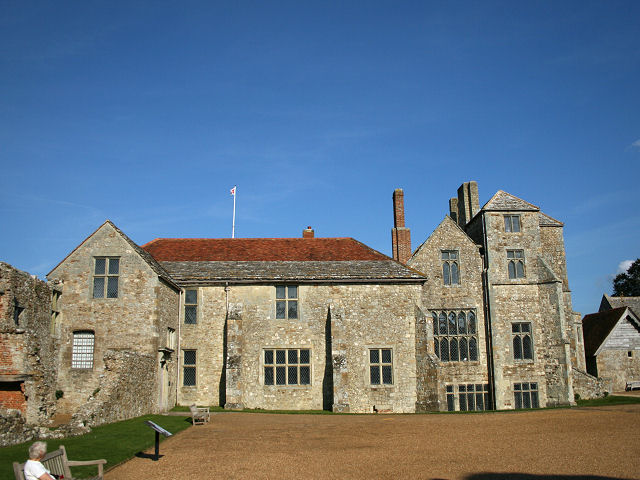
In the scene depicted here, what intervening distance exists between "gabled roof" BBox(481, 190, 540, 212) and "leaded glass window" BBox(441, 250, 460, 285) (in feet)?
10.7

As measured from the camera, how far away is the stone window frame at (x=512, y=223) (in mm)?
30344

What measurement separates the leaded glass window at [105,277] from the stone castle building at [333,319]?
0.20 feet

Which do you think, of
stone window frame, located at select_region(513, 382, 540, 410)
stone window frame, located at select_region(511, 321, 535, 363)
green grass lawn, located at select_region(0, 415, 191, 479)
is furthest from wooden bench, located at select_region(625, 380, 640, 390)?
green grass lawn, located at select_region(0, 415, 191, 479)

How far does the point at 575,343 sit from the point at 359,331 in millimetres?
13122

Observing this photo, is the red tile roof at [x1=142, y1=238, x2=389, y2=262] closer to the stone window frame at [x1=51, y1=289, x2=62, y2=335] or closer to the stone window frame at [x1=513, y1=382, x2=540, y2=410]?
the stone window frame at [x1=51, y1=289, x2=62, y2=335]

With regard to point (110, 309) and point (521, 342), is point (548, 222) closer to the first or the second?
point (521, 342)

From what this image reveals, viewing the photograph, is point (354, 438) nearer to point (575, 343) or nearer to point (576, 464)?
point (576, 464)

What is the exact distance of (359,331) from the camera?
87.8ft

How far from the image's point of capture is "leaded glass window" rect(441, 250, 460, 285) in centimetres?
2970

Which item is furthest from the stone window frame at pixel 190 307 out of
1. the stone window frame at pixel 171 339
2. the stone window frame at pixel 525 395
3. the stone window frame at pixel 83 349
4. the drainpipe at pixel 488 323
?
the stone window frame at pixel 525 395

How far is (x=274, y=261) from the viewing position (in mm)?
28922

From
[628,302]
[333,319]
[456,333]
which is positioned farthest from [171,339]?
[628,302]

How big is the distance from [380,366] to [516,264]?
995cm

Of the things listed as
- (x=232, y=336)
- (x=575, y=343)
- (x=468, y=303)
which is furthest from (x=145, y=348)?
(x=575, y=343)
